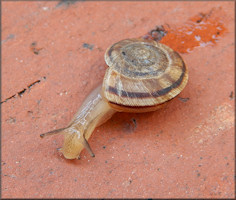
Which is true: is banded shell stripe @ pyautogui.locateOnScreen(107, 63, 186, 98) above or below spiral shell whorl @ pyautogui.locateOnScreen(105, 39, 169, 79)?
below

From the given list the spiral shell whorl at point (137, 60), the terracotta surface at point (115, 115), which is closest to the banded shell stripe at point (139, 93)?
→ the spiral shell whorl at point (137, 60)

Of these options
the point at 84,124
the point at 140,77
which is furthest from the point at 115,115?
the point at 140,77

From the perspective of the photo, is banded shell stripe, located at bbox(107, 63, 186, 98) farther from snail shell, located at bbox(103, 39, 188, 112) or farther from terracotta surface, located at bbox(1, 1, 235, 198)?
terracotta surface, located at bbox(1, 1, 235, 198)

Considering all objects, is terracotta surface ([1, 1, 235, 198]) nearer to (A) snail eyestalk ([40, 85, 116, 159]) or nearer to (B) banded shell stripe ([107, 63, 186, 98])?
(A) snail eyestalk ([40, 85, 116, 159])

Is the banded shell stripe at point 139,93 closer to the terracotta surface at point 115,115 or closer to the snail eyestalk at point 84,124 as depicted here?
the snail eyestalk at point 84,124

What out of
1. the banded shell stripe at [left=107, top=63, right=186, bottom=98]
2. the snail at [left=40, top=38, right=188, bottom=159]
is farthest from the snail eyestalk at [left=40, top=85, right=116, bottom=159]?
the banded shell stripe at [left=107, top=63, right=186, bottom=98]

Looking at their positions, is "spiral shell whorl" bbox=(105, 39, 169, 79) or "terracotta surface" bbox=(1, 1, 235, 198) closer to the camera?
"terracotta surface" bbox=(1, 1, 235, 198)
